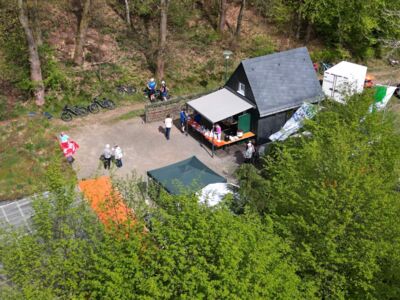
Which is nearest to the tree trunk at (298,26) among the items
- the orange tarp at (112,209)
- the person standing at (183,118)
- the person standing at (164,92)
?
the person standing at (164,92)

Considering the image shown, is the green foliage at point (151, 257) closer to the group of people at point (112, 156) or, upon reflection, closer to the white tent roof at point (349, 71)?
the group of people at point (112, 156)

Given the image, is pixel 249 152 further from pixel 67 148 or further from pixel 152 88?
pixel 67 148

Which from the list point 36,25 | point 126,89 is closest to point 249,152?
point 126,89

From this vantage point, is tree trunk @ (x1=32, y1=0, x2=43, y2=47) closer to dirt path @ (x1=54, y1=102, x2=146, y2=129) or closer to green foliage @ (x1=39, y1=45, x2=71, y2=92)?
green foliage @ (x1=39, y1=45, x2=71, y2=92)

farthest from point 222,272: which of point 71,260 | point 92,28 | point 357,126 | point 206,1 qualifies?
point 206,1

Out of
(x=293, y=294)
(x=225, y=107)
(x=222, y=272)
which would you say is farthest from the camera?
(x=225, y=107)

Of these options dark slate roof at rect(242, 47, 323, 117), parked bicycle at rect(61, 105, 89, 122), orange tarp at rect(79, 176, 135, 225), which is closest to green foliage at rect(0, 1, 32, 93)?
parked bicycle at rect(61, 105, 89, 122)

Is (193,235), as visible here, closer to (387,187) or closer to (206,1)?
(387,187)
